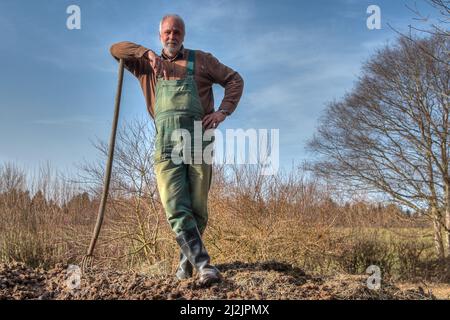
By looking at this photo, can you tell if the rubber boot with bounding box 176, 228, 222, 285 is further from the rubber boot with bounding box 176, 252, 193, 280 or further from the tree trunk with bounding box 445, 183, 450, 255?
the tree trunk with bounding box 445, 183, 450, 255

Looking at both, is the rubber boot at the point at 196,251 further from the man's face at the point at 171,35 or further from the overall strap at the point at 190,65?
the man's face at the point at 171,35

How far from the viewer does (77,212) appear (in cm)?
923

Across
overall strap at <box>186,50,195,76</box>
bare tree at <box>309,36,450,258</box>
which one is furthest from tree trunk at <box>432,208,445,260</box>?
overall strap at <box>186,50,195,76</box>

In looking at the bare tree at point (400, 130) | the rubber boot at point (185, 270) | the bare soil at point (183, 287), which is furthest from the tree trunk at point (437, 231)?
the rubber boot at point (185, 270)

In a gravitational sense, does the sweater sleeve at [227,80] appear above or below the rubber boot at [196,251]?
above

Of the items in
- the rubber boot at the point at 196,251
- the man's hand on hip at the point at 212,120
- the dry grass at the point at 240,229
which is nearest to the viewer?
the rubber boot at the point at 196,251

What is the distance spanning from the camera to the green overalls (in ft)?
9.08

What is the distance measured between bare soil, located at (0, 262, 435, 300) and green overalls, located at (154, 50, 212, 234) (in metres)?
0.42

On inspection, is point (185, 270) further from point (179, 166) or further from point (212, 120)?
point (212, 120)

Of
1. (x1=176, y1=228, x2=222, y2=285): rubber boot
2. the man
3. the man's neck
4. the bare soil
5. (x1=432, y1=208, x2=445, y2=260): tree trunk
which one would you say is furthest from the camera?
(x1=432, y1=208, x2=445, y2=260): tree trunk

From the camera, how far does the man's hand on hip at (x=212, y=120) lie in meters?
2.90

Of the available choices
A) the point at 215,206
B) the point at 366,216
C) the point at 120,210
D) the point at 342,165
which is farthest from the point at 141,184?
the point at 342,165

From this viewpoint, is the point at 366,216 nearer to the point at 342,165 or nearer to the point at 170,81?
the point at 342,165

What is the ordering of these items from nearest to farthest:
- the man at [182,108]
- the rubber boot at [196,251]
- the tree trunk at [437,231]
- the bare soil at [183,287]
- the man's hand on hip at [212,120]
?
the bare soil at [183,287] < the rubber boot at [196,251] < the man at [182,108] < the man's hand on hip at [212,120] < the tree trunk at [437,231]
